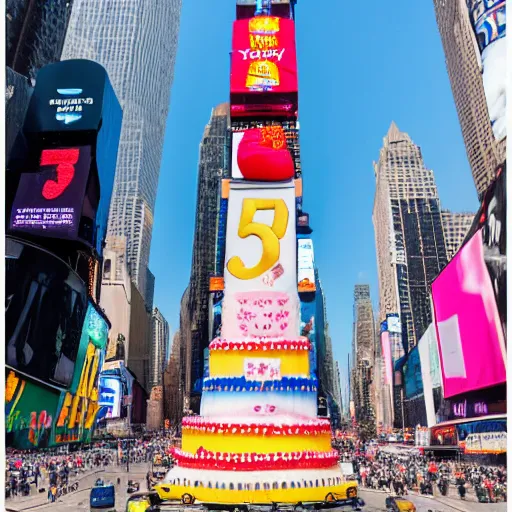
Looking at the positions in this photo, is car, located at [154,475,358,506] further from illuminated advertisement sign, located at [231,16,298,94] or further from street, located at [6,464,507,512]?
illuminated advertisement sign, located at [231,16,298,94]

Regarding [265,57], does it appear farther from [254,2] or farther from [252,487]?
[252,487]

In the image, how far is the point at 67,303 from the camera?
55.3ft

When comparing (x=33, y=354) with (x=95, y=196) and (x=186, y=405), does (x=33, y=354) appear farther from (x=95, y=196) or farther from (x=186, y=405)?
(x=186, y=405)

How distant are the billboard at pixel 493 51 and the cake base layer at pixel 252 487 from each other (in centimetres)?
715

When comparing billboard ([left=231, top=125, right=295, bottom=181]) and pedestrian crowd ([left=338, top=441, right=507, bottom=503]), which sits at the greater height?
billboard ([left=231, top=125, right=295, bottom=181])

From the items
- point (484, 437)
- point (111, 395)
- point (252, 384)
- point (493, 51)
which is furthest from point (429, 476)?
point (111, 395)

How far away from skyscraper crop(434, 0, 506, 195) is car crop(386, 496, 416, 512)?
20.8 ft

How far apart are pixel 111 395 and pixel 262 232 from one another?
14.5 meters

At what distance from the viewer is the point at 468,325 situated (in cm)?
1081

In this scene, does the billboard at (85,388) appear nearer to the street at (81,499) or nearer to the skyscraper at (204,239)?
the skyscraper at (204,239)

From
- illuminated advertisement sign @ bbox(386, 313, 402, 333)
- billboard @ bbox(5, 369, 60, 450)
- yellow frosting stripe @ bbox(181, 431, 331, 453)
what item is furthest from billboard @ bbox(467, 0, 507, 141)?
billboard @ bbox(5, 369, 60, 450)

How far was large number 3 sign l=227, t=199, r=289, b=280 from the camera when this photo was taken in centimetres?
1009

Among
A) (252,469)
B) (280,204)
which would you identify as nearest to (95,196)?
(280,204)

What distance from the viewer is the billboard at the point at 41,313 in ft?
44.8
